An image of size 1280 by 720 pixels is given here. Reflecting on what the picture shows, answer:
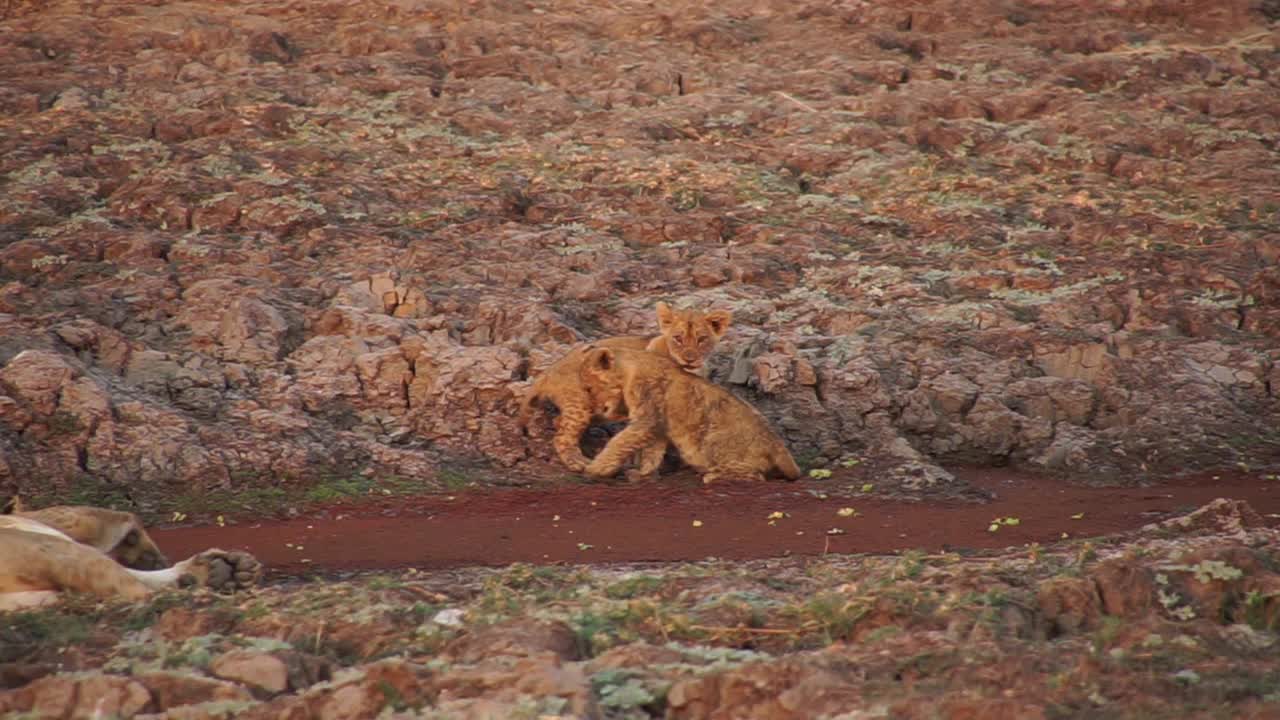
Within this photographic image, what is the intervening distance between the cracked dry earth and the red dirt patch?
314mm

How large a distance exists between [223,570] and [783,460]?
4.21 metres

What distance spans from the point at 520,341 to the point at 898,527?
380 cm

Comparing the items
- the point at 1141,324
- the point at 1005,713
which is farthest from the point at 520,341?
the point at 1005,713

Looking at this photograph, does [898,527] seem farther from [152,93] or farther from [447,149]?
[152,93]

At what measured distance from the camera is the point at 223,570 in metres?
7.88

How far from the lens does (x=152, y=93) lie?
15.7 metres

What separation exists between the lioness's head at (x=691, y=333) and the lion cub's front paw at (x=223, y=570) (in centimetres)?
407

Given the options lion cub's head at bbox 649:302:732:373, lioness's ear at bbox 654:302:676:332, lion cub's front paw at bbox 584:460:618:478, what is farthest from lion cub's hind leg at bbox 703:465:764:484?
lioness's ear at bbox 654:302:676:332

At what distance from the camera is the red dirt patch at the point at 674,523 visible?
8.94 meters

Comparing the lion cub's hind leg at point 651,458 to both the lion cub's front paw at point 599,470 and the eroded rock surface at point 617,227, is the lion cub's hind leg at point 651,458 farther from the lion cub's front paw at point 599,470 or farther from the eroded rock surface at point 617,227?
the eroded rock surface at point 617,227

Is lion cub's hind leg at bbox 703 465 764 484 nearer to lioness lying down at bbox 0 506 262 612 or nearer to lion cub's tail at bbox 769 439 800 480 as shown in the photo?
lion cub's tail at bbox 769 439 800 480

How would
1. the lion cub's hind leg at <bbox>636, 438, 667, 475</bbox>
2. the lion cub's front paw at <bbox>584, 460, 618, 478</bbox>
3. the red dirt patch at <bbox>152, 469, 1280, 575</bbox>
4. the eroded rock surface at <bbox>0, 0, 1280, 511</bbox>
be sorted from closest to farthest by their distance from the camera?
the red dirt patch at <bbox>152, 469, 1280, 575</bbox>
the lion cub's front paw at <bbox>584, 460, 618, 478</bbox>
the lion cub's hind leg at <bbox>636, 438, 667, 475</bbox>
the eroded rock surface at <bbox>0, 0, 1280, 511</bbox>

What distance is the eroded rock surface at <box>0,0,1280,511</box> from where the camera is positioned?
37.3 feet

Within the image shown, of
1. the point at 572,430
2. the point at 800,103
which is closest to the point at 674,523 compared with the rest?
the point at 572,430
